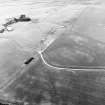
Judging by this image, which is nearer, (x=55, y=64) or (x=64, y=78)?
(x=64, y=78)

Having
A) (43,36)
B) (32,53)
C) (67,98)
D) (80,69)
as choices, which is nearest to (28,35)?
(43,36)

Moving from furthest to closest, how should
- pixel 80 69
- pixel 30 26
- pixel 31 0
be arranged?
pixel 31 0, pixel 30 26, pixel 80 69

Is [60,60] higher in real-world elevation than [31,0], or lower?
higher

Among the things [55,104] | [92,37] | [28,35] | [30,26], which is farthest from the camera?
[30,26]

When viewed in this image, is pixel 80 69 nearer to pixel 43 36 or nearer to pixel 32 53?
pixel 32 53

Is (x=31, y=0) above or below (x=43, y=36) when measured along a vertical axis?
below

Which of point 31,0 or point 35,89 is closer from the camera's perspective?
point 35,89

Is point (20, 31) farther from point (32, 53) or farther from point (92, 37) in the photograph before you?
point (92, 37)

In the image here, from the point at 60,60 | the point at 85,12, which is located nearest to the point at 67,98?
the point at 60,60

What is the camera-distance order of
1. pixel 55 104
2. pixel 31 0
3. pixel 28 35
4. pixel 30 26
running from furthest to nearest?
pixel 31 0 → pixel 30 26 → pixel 28 35 → pixel 55 104
